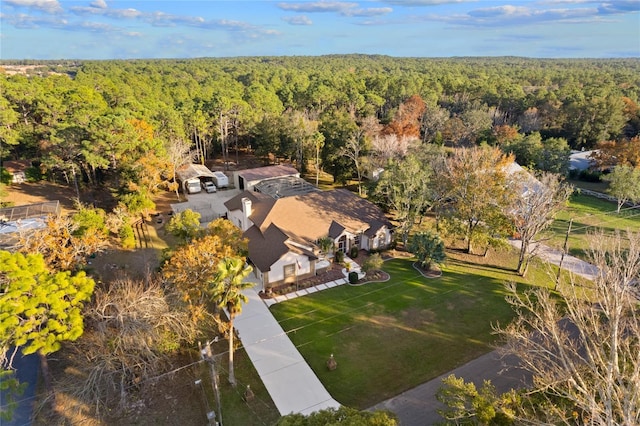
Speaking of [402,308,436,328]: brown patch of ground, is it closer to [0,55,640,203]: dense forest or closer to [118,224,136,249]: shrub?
[118,224,136,249]: shrub

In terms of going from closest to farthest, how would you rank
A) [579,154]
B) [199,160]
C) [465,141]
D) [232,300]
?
[232,300] → [199,160] → [579,154] → [465,141]

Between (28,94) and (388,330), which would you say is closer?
(388,330)

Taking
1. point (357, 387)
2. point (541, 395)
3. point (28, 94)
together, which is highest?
point (28, 94)

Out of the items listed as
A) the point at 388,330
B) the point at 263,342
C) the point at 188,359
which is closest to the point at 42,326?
the point at 188,359

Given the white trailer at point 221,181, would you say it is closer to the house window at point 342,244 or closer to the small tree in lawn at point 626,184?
the house window at point 342,244

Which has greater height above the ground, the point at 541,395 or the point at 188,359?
the point at 541,395

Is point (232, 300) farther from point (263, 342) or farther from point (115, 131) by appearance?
point (115, 131)

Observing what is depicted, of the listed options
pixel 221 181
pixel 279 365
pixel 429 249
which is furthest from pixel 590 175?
pixel 279 365
